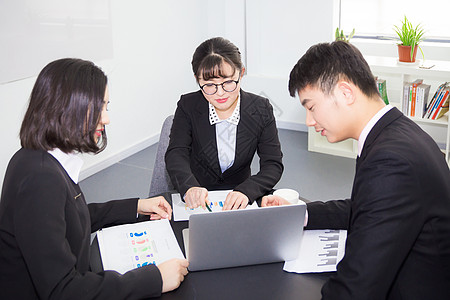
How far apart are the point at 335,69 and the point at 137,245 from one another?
2.67 feet

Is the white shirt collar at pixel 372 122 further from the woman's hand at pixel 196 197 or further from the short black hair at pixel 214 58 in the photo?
the short black hair at pixel 214 58

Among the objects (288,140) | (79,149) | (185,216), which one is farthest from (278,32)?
(79,149)

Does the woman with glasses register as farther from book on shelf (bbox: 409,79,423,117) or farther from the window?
the window

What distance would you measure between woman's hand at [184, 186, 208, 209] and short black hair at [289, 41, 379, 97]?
23.1 inches

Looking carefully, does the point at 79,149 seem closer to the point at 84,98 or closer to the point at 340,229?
the point at 84,98

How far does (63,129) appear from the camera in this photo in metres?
1.34

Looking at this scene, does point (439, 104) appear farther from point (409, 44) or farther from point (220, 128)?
point (220, 128)

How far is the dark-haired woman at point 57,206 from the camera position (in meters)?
1.23

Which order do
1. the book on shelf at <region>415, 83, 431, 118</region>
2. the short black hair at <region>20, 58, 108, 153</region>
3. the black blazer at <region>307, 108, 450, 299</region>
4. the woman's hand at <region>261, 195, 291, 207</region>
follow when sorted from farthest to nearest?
the book on shelf at <region>415, 83, 431, 118</region> < the woman's hand at <region>261, 195, 291, 207</region> < the short black hair at <region>20, 58, 108, 153</region> < the black blazer at <region>307, 108, 450, 299</region>

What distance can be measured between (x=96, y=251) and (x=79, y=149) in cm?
37

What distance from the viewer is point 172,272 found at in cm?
138

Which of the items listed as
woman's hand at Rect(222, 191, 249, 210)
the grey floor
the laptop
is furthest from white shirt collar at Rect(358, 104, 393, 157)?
the grey floor

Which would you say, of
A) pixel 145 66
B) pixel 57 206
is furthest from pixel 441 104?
pixel 57 206

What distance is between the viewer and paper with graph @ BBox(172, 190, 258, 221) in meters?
1.77
